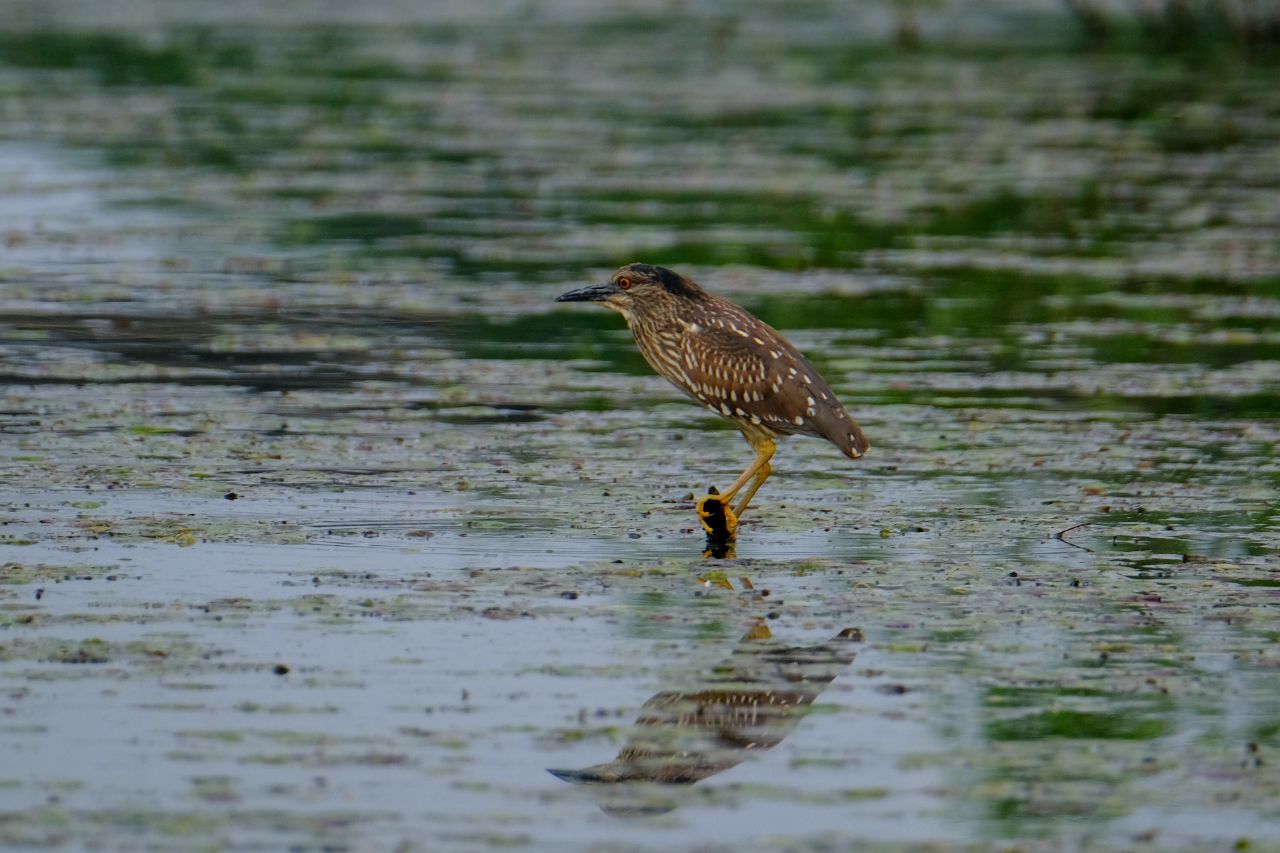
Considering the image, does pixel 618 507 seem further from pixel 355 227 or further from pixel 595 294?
pixel 355 227

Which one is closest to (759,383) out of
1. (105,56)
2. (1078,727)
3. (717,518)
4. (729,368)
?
(729,368)

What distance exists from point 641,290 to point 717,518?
4.21 ft

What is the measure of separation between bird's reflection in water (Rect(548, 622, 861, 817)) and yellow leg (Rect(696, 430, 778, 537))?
1435 mm

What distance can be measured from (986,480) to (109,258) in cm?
853

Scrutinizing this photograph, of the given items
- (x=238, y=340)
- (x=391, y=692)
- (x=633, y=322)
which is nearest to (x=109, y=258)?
(x=238, y=340)

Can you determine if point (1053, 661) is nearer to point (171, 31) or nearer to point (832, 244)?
point (832, 244)

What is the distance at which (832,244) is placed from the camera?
1841 centimetres

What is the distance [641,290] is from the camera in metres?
10.2

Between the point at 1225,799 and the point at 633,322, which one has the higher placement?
the point at 633,322

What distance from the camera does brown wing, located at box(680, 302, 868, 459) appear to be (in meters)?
9.62

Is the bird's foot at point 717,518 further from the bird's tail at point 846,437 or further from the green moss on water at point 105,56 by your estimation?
the green moss on water at point 105,56

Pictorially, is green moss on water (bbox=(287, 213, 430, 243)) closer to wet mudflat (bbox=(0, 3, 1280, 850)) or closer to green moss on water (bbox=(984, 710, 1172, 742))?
wet mudflat (bbox=(0, 3, 1280, 850))

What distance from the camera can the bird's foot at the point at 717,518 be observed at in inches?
368

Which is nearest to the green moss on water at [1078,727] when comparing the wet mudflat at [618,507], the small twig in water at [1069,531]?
the wet mudflat at [618,507]
